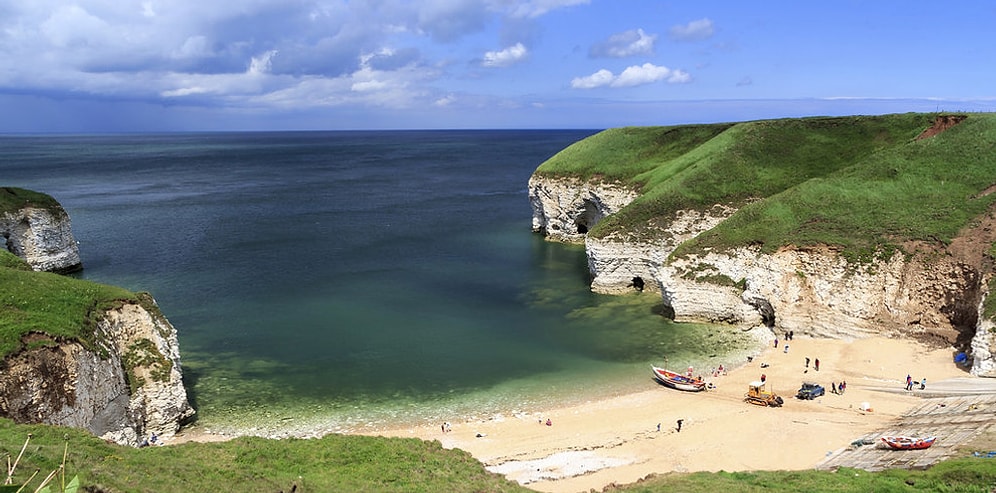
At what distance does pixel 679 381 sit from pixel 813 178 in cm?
3415

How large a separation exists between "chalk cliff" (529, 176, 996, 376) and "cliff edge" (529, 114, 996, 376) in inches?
3.3

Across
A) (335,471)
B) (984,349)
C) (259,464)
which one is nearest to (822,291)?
(984,349)

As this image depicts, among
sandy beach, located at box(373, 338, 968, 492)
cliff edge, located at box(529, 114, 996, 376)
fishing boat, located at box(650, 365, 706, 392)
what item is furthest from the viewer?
cliff edge, located at box(529, 114, 996, 376)

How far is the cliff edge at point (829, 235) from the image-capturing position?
45.2m

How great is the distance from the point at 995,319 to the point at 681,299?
67.9 feet

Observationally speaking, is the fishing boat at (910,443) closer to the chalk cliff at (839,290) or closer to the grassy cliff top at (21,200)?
the chalk cliff at (839,290)

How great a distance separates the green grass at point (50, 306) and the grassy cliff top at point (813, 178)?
42167 millimetres

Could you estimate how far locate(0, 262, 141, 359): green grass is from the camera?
28.6 m

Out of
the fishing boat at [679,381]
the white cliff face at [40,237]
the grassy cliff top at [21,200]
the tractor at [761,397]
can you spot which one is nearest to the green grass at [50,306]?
the fishing boat at [679,381]

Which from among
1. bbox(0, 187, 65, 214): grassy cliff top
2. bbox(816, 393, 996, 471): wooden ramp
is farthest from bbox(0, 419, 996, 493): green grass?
bbox(0, 187, 65, 214): grassy cliff top

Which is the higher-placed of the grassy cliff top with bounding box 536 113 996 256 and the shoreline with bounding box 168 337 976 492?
the grassy cliff top with bounding box 536 113 996 256

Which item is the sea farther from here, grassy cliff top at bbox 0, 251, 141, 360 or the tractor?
grassy cliff top at bbox 0, 251, 141, 360

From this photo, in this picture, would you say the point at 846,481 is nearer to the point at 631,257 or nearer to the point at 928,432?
the point at 928,432

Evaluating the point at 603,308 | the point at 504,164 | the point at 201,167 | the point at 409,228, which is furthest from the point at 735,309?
the point at 201,167
